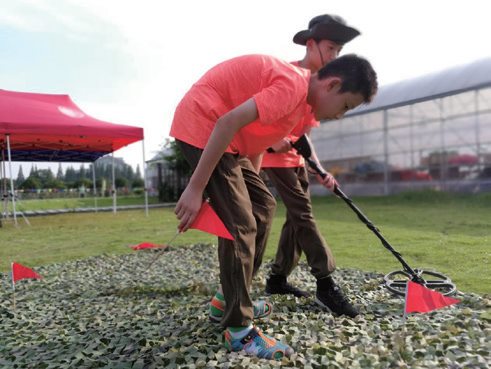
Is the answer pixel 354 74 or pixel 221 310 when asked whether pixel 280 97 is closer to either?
pixel 354 74

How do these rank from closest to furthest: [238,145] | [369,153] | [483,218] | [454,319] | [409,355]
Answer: [409,355]
[238,145]
[454,319]
[483,218]
[369,153]

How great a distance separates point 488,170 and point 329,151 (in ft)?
22.6

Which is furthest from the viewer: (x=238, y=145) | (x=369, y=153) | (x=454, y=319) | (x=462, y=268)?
(x=369, y=153)

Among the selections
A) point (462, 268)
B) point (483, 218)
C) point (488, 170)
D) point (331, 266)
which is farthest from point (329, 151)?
point (331, 266)

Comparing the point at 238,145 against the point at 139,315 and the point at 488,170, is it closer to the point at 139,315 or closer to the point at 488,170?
the point at 139,315

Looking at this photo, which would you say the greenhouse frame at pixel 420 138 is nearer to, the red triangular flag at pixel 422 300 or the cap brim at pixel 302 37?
the cap brim at pixel 302 37

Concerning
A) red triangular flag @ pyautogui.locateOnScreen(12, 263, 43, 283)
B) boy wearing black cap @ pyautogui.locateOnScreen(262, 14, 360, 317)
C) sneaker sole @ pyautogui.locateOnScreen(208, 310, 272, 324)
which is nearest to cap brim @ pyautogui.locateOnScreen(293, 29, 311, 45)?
boy wearing black cap @ pyautogui.locateOnScreen(262, 14, 360, 317)

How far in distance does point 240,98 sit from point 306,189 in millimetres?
1218

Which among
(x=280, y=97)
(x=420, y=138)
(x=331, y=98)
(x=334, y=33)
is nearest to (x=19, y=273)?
(x=280, y=97)

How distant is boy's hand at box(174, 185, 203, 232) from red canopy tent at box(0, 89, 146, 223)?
8.24 metres

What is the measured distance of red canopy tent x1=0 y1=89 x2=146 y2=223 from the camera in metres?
8.87

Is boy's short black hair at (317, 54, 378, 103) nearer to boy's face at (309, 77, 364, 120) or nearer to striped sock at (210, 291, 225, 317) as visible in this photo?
boy's face at (309, 77, 364, 120)

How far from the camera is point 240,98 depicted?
1980 millimetres

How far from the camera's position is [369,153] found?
55.4 feet
